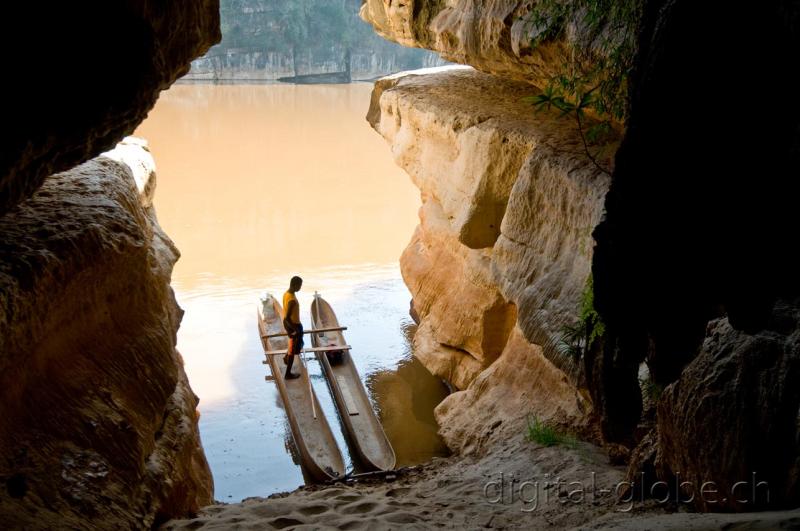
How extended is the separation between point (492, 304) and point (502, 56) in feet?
8.51

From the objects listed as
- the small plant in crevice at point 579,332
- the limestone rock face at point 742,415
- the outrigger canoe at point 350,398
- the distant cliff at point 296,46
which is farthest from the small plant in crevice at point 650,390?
the distant cliff at point 296,46

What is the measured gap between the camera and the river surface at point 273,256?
883 cm

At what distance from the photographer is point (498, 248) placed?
7031 millimetres

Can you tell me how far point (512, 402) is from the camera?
7098 mm

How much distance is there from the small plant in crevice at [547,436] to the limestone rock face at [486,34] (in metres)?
2.90

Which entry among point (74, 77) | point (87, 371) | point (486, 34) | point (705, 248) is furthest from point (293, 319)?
point (705, 248)

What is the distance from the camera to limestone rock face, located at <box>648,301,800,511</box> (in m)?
3.41

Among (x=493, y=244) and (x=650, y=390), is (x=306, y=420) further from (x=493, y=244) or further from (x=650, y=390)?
(x=650, y=390)

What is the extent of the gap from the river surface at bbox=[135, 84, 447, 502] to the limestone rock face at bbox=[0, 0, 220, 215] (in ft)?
16.1

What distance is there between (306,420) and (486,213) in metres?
2.82

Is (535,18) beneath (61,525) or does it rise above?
above

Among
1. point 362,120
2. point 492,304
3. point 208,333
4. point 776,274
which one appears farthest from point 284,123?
point 776,274

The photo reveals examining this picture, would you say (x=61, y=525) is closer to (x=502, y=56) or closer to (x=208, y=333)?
(x=502, y=56)

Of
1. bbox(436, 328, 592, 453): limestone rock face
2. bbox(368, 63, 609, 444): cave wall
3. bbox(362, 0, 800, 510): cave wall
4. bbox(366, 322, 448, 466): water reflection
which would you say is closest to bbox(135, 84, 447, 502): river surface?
bbox(366, 322, 448, 466): water reflection
